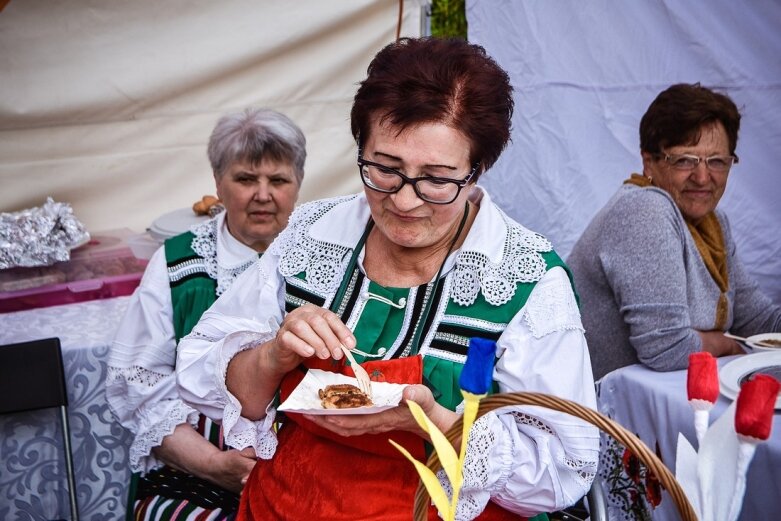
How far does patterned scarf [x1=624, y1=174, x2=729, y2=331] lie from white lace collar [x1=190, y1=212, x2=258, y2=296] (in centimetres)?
136

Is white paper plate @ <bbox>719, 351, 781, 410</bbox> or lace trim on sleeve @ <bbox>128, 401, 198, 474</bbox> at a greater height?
white paper plate @ <bbox>719, 351, 781, 410</bbox>

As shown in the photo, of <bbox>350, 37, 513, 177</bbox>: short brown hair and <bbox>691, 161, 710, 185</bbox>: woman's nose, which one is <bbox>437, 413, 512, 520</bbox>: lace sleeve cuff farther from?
<bbox>691, 161, 710, 185</bbox>: woman's nose

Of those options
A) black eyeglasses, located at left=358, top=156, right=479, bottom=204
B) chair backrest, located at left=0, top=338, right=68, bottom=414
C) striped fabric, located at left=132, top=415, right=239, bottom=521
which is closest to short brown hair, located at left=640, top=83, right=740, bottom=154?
black eyeglasses, located at left=358, top=156, right=479, bottom=204

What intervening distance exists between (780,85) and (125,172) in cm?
317

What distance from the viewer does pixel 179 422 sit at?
7.36 feet

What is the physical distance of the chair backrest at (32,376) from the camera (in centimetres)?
230

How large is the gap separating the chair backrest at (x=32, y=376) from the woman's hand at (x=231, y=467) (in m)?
0.53

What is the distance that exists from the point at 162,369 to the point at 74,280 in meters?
0.82

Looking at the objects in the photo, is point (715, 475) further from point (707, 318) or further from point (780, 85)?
point (780, 85)

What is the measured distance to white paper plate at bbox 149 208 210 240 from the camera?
10.1ft

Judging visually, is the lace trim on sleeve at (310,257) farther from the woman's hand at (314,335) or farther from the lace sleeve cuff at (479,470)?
the lace sleeve cuff at (479,470)

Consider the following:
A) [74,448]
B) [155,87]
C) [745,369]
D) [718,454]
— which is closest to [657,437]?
[745,369]

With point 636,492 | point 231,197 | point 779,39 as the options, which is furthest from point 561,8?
point 636,492

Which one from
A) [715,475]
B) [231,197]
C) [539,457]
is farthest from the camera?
[231,197]
